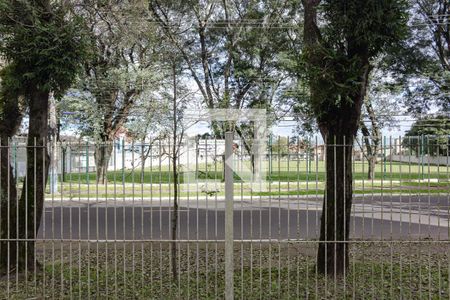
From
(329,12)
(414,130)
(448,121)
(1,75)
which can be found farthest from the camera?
(414,130)

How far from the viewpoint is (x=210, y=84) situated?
24328 millimetres

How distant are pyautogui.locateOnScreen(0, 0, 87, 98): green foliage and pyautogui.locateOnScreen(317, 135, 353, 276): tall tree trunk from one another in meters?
3.83

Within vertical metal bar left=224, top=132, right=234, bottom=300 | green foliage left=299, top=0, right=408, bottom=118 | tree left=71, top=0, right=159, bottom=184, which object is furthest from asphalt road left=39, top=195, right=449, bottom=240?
tree left=71, top=0, right=159, bottom=184

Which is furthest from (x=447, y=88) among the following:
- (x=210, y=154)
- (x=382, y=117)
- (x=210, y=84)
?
(x=210, y=154)

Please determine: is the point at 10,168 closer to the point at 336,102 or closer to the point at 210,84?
the point at 336,102

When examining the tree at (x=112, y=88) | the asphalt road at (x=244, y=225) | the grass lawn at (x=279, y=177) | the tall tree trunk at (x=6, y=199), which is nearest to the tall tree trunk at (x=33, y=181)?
the tall tree trunk at (x=6, y=199)

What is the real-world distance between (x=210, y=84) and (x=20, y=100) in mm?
18222

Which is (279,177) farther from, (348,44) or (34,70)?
(34,70)

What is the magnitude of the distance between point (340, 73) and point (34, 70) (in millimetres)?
4207

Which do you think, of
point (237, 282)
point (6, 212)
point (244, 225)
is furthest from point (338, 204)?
point (244, 225)

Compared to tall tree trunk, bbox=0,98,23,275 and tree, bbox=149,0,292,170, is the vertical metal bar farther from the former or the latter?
tree, bbox=149,0,292,170

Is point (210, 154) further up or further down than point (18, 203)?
further up

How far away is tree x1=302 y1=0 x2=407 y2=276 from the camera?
5656 millimetres

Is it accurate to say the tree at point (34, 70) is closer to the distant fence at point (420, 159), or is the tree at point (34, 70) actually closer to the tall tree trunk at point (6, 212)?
the tall tree trunk at point (6, 212)
